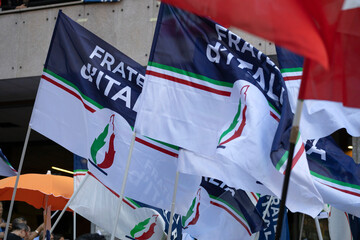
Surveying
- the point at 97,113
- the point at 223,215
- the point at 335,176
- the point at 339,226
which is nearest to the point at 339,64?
the point at 335,176

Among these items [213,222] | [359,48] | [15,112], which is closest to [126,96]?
[213,222]

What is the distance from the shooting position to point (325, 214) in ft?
35.8

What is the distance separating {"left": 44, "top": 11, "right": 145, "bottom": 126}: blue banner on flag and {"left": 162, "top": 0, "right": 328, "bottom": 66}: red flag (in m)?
4.07

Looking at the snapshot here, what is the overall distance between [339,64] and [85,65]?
13.6 feet

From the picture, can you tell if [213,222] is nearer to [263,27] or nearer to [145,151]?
[145,151]

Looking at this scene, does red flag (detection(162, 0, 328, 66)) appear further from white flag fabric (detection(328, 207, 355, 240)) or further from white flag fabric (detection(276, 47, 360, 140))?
white flag fabric (detection(328, 207, 355, 240))

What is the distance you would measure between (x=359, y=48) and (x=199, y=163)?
3.45 meters

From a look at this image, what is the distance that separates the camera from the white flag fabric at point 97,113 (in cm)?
734

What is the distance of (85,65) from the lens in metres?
7.45

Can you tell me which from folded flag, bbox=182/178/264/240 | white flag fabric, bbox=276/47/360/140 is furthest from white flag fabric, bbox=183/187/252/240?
white flag fabric, bbox=276/47/360/140

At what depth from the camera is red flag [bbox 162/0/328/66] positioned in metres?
3.20

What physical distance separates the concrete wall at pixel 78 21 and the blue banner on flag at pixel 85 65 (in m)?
7.23

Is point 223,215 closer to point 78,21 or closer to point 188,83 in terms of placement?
point 188,83

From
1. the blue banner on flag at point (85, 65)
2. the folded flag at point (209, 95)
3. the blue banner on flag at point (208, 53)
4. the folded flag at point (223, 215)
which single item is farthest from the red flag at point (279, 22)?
the folded flag at point (223, 215)
